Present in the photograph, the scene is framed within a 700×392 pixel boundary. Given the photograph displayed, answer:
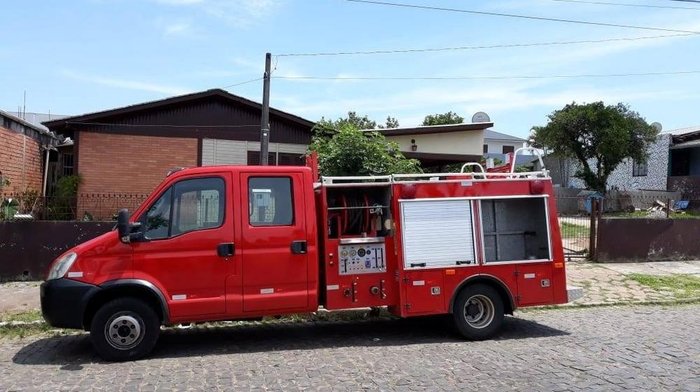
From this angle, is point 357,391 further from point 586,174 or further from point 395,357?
point 586,174

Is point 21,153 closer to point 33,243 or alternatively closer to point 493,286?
point 33,243

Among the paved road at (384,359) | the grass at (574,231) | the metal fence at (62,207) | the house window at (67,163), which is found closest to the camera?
the paved road at (384,359)

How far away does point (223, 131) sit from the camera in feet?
59.3

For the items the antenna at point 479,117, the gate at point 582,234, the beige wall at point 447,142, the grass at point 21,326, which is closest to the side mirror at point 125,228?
the grass at point 21,326

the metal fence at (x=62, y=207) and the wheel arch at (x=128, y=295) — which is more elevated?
the metal fence at (x=62, y=207)

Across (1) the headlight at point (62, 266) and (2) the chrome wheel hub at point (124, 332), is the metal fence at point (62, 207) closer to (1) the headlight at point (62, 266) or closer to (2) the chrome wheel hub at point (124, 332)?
(1) the headlight at point (62, 266)

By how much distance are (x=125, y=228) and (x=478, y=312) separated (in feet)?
14.9

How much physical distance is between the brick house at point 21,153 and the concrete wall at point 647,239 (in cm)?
1483

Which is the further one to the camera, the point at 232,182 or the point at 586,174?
the point at 586,174

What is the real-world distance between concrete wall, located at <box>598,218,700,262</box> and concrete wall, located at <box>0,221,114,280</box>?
38.0ft

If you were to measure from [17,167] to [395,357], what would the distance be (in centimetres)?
1454

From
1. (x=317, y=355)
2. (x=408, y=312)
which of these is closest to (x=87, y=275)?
(x=317, y=355)

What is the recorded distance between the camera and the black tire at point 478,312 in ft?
25.6

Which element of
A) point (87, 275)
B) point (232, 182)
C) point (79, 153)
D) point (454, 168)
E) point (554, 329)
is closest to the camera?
point (87, 275)
